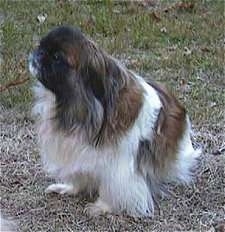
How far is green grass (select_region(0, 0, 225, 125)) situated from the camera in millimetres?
5266

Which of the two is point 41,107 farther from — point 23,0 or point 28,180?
point 23,0

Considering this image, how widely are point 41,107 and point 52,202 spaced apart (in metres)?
0.56

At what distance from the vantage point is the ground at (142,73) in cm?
368

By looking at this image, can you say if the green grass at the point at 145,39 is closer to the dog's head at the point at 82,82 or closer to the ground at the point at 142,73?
the ground at the point at 142,73

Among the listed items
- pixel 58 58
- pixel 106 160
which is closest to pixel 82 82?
pixel 58 58

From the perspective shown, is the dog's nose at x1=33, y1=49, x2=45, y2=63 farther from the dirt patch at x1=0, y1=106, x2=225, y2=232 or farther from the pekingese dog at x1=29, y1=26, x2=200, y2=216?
the dirt patch at x1=0, y1=106, x2=225, y2=232

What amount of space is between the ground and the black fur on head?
52 cm

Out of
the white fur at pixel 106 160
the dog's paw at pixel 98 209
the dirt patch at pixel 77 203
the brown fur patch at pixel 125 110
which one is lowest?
the dirt patch at pixel 77 203

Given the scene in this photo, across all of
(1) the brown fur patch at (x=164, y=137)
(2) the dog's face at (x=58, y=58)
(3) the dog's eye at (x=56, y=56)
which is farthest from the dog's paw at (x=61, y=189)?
(3) the dog's eye at (x=56, y=56)

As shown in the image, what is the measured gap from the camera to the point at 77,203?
3797mm

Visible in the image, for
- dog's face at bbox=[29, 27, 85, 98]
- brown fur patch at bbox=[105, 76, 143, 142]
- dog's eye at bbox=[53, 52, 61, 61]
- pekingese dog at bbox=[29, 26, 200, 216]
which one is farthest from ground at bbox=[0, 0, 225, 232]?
dog's eye at bbox=[53, 52, 61, 61]

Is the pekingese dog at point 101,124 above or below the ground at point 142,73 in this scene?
above

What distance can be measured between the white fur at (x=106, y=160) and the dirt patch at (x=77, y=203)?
0.28 ft

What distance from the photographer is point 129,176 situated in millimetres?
3570
